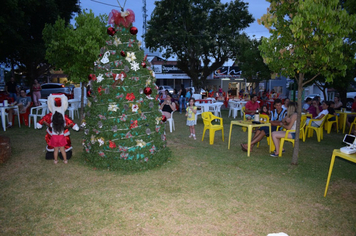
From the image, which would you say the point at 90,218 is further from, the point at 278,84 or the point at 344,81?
the point at 278,84

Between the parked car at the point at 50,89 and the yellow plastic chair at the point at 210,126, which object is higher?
the parked car at the point at 50,89

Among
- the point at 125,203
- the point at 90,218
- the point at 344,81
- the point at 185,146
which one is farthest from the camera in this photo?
the point at 344,81

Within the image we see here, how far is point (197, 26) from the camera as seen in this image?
75.4 feet

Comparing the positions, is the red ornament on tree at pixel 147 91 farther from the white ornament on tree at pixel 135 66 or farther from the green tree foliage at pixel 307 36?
the green tree foliage at pixel 307 36

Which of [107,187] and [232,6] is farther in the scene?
[232,6]

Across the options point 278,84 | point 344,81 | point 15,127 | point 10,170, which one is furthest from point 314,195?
point 278,84

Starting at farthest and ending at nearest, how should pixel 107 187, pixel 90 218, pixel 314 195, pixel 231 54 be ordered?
pixel 231 54, pixel 107 187, pixel 314 195, pixel 90 218

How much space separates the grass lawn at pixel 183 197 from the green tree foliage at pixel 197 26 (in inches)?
705

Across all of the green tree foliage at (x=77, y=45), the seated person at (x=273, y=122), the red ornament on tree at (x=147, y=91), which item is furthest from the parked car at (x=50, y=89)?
the seated person at (x=273, y=122)

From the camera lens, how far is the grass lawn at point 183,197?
3.43 m

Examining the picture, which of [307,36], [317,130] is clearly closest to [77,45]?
[307,36]

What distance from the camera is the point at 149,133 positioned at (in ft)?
18.4

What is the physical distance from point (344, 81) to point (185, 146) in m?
9.34

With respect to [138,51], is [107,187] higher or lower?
lower
